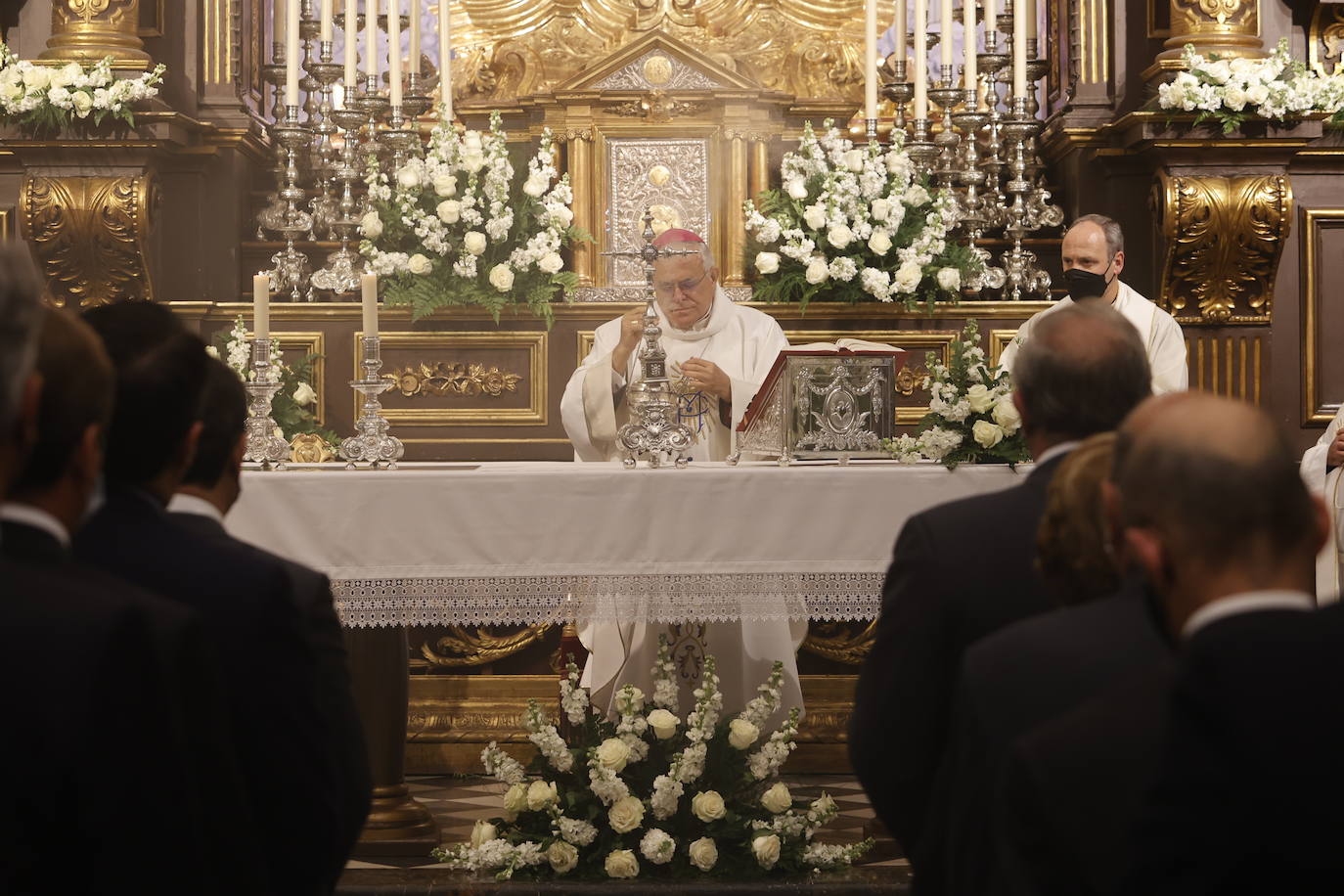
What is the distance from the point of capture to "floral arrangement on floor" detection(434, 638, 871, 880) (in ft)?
16.1

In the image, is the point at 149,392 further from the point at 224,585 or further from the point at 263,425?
the point at 263,425

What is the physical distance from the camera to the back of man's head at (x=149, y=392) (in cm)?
242

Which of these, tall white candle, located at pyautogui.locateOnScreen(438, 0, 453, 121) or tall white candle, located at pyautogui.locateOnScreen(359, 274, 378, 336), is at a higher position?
tall white candle, located at pyautogui.locateOnScreen(438, 0, 453, 121)

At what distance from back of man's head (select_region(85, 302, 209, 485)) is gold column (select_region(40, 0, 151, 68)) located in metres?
5.14

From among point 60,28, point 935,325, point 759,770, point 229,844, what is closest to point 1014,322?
point 935,325

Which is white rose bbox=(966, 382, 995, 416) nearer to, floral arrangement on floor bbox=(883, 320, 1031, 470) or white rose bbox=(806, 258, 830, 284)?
floral arrangement on floor bbox=(883, 320, 1031, 470)

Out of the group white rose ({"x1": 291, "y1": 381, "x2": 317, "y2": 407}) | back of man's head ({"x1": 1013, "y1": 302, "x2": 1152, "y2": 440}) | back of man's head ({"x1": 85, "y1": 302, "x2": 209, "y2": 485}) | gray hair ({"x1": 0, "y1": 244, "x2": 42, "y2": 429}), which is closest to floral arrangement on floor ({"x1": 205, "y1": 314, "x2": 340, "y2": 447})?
white rose ({"x1": 291, "y1": 381, "x2": 317, "y2": 407})

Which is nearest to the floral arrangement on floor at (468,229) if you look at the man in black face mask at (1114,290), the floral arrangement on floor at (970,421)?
the man in black face mask at (1114,290)

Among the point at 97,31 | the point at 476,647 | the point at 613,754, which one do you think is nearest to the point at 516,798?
the point at 613,754

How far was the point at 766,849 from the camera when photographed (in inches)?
193

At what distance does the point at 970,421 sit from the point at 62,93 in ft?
12.7

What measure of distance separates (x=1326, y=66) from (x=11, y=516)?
22.2ft

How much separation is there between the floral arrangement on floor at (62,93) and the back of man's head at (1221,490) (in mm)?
5664

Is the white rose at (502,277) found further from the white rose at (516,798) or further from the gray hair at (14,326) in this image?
the gray hair at (14,326)
